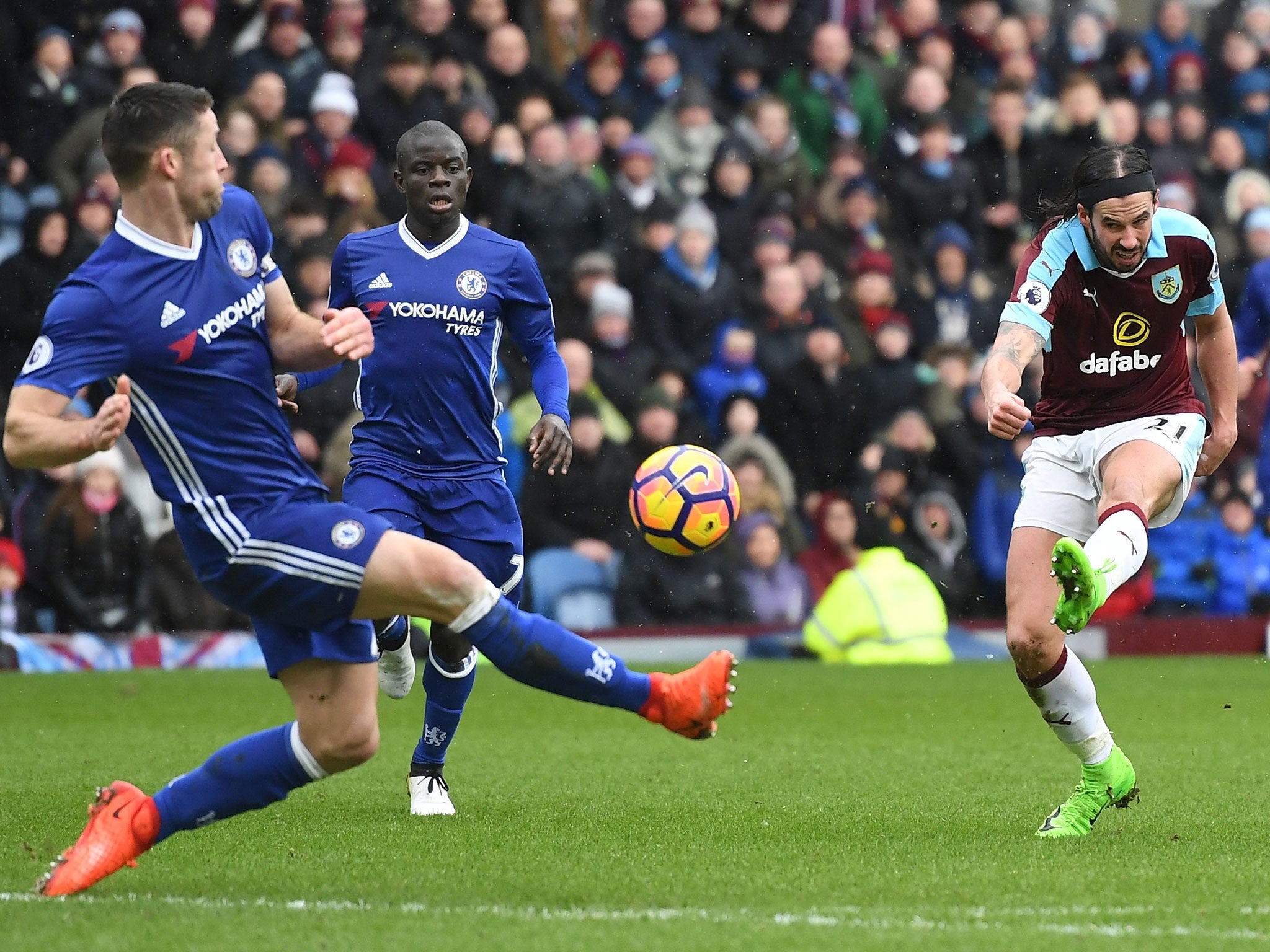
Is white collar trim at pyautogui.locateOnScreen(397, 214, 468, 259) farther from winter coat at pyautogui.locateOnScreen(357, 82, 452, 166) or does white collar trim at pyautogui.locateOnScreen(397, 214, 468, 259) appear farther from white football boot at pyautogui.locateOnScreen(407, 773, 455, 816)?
winter coat at pyautogui.locateOnScreen(357, 82, 452, 166)

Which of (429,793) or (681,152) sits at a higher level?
(681,152)

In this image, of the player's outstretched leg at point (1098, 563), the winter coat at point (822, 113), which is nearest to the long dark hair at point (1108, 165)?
the player's outstretched leg at point (1098, 563)

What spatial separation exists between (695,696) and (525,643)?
1.66 ft

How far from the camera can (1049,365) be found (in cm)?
682

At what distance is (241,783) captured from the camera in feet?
17.4

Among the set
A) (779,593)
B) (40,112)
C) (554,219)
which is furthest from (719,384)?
(40,112)

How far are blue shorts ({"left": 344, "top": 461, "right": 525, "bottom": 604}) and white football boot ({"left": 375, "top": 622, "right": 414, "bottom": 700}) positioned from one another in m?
0.62

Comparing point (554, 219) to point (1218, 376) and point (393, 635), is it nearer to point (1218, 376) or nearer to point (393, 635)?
point (393, 635)

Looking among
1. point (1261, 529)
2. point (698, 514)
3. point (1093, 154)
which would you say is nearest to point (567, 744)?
point (698, 514)

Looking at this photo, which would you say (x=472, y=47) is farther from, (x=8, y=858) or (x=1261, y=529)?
(x=8, y=858)

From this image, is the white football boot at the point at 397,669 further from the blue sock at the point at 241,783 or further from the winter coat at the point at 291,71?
the winter coat at the point at 291,71

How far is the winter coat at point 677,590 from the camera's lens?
13.9m

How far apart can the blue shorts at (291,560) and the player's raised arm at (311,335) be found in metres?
0.41

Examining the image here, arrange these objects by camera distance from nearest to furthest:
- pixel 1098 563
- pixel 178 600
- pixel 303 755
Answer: pixel 303 755
pixel 1098 563
pixel 178 600
